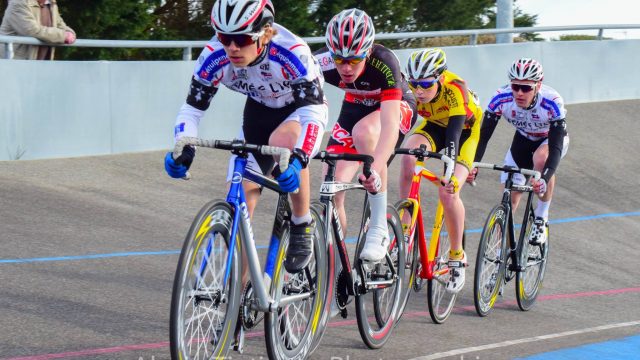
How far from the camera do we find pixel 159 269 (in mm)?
7680

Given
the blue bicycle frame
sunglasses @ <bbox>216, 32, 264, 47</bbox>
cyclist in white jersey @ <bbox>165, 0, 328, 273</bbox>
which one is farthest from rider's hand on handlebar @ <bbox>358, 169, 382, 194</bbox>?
sunglasses @ <bbox>216, 32, 264, 47</bbox>

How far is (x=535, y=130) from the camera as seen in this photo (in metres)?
8.58

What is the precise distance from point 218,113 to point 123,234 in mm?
4017

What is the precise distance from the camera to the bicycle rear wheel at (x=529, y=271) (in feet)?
26.7

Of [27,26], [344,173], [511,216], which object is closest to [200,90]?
[344,173]

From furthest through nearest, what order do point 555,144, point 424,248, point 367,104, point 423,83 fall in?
1. point 555,144
2. point 423,83
3. point 424,248
4. point 367,104

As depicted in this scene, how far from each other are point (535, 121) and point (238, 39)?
4.35m

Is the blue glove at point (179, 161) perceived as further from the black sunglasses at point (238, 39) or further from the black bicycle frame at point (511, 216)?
the black bicycle frame at point (511, 216)

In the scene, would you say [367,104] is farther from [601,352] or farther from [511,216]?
[601,352]

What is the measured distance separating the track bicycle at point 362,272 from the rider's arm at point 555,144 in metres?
2.25

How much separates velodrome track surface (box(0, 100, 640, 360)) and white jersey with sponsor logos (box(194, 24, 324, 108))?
1.43 meters

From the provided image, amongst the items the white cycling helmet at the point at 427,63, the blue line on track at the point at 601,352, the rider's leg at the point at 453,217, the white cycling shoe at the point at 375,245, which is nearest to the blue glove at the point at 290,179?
the white cycling shoe at the point at 375,245

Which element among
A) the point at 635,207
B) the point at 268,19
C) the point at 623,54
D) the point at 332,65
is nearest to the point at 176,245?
the point at 332,65

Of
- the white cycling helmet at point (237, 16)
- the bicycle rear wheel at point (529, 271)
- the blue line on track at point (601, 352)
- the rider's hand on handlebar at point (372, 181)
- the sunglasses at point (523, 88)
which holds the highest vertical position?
the white cycling helmet at point (237, 16)
